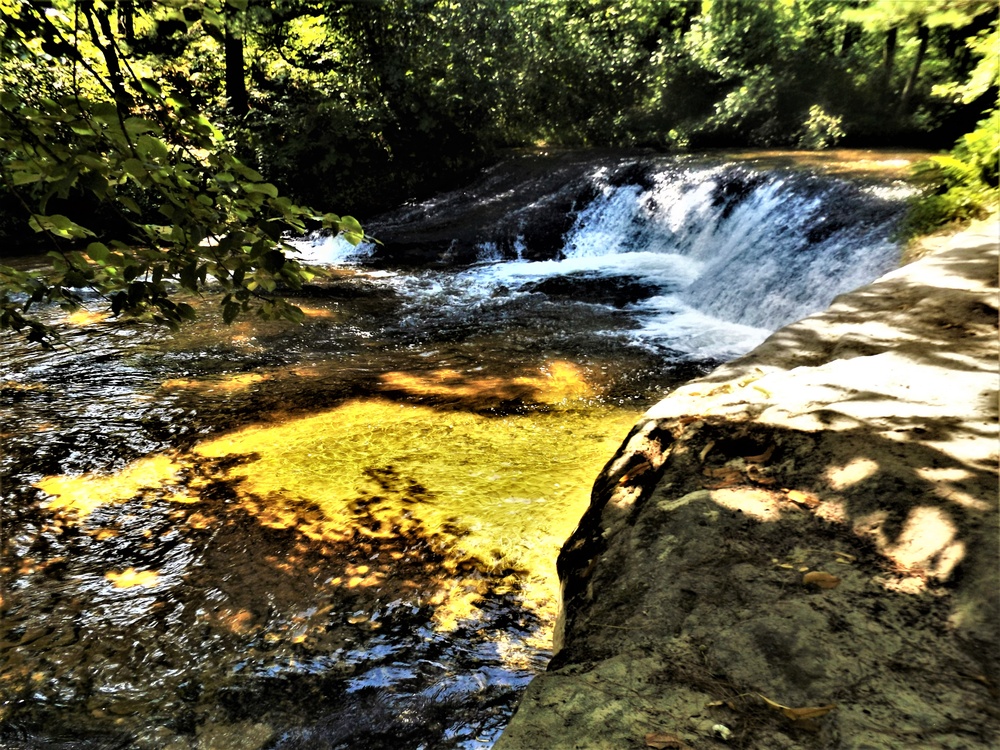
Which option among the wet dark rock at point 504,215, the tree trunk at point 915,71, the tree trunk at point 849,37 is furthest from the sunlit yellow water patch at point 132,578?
the tree trunk at point 849,37

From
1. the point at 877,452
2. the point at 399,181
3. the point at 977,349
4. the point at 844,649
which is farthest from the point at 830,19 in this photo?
the point at 844,649

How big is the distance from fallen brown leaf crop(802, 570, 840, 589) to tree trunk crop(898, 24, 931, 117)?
14.1 m

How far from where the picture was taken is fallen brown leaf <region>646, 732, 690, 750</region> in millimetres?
1479

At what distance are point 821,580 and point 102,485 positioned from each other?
13.8 ft

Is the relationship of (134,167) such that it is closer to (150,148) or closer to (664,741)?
(150,148)

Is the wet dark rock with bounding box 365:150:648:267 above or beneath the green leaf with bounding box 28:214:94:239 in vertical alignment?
beneath

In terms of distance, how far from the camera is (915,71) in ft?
43.4

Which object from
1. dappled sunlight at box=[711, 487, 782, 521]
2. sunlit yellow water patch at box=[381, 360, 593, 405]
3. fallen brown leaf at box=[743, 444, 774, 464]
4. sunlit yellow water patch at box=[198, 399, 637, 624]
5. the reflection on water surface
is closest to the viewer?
dappled sunlight at box=[711, 487, 782, 521]

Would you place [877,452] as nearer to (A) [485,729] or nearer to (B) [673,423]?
(B) [673,423]

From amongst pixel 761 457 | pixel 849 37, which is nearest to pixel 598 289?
pixel 761 457

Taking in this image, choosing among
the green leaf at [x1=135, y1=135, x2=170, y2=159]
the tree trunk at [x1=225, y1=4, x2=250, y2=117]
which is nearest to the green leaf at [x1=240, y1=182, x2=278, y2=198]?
the green leaf at [x1=135, y1=135, x2=170, y2=159]

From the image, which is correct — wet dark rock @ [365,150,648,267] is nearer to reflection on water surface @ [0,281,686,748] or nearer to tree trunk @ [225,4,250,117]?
tree trunk @ [225,4,250,117]

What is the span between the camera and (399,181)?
15.7 meters

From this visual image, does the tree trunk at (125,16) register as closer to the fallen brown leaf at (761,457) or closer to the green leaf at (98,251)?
the green leaf at (98,251)
